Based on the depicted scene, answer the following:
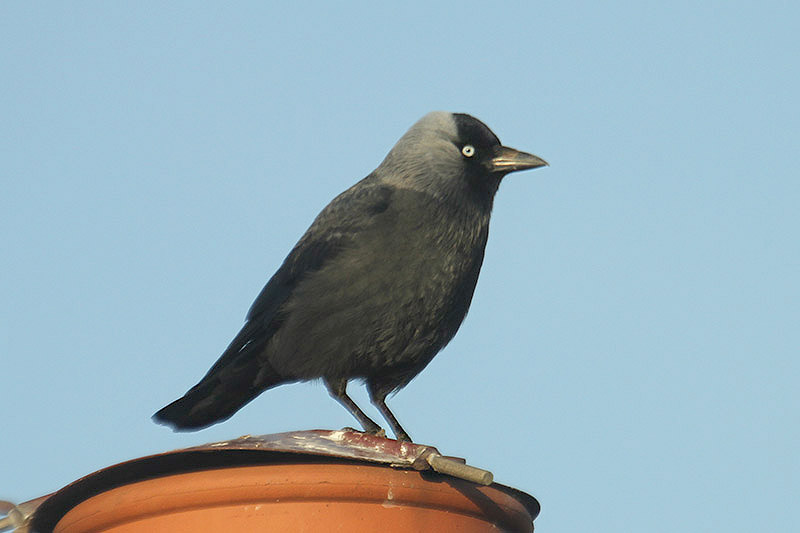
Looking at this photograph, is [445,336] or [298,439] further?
[445,336]

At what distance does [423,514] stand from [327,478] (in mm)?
255

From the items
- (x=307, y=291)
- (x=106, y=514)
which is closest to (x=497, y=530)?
(x=106, y=514)

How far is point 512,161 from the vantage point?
5012 millimetres

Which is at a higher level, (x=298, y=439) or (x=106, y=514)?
(x=298, y=439)

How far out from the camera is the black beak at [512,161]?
4.99 m

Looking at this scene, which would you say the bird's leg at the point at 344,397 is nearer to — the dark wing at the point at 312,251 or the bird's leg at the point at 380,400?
the bird's leg at the point at 380,400

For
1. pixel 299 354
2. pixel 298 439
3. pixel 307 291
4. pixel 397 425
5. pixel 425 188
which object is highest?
pixel 425 188

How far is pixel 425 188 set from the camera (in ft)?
15.6

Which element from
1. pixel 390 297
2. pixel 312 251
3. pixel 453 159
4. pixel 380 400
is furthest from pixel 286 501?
pixel 453 159

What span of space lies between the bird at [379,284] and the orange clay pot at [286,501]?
1851 millimetres

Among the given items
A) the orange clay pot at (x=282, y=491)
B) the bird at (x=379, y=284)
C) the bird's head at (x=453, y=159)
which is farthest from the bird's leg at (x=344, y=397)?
the orange clay pot at (x=282, y=491)

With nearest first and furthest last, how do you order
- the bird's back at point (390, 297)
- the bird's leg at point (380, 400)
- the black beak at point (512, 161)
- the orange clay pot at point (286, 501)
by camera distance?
the orange clay pot at point (286, 501)
the bird's back at point (390, 297)
the bird's leg at point (380, 400)
the black beak at point (512, 161)

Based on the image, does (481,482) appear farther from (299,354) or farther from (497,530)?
(299,354)

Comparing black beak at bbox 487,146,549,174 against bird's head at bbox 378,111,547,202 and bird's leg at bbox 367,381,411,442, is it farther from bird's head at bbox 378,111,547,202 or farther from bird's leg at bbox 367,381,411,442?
bird's leg at bbox 367,381,411,442
